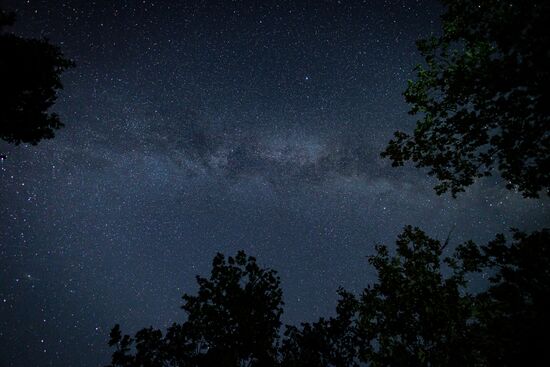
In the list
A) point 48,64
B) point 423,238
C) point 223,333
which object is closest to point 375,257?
point 423,238

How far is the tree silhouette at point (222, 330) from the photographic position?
26.9 feet

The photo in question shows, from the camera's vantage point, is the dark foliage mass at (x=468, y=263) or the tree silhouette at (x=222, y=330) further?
the tree silhouette at (x=222, y=330)

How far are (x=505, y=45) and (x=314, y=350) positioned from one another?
9946 millimetres

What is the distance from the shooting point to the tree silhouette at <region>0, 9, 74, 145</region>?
27.6ft

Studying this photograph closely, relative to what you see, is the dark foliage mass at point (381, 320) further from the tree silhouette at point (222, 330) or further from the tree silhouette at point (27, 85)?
the tree silhouette at point (27, 85)

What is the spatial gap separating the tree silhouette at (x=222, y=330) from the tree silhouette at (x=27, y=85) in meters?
6.80

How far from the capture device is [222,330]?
9.05 meters

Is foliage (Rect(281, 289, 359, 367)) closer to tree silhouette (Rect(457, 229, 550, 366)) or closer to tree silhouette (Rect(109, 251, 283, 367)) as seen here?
tree silhouette (Rect(109, 251, 283, 367))

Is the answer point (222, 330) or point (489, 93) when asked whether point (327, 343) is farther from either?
point (489, 93)

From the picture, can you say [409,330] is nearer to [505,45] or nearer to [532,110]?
[532,110]

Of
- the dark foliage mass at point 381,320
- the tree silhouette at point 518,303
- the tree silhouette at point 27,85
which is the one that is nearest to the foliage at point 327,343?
the dark foliage mass at point 381,320

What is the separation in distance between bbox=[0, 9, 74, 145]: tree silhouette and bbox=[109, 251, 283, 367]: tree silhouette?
680 cm

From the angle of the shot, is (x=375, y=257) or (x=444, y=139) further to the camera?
(x=375, y=257)

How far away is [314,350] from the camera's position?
33.2ft
